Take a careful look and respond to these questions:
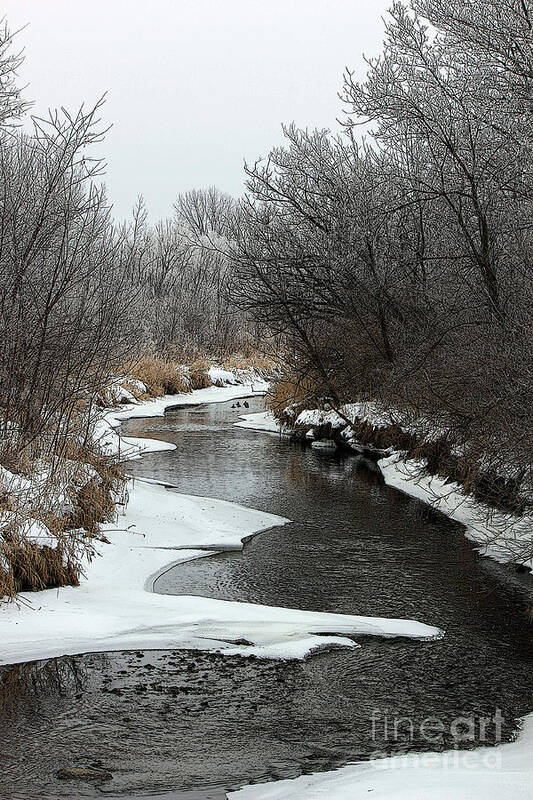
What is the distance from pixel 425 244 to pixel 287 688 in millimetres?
13074

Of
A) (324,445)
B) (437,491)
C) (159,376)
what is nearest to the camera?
(437,491)

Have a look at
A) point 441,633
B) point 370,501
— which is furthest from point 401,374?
point 441,633

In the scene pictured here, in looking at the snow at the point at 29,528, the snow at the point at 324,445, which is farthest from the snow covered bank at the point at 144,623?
the snow at the point at 324,445

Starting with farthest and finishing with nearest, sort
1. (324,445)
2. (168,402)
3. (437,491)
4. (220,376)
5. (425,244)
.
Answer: (220,376) → (168,402) → (324,445) → (425,244) → (437,491)

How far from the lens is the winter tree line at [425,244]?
10.4 metres

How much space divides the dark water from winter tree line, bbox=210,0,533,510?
1609 millimetres

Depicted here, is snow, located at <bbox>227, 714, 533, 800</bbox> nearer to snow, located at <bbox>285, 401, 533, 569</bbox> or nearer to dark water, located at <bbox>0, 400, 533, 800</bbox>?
dark water, located at <bbox>0, 400, 533, 800</bbox>

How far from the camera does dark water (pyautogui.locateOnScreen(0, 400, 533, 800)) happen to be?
500 cm

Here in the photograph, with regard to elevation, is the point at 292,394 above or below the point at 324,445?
above

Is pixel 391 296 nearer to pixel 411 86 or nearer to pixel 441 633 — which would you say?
pixel 411 86

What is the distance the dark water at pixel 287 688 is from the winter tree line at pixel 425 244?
1609 millimetres

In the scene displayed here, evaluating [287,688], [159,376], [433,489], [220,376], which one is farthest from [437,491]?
[220,376]

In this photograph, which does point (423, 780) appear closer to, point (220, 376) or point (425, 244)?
point (425, 244)

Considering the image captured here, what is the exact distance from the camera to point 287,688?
20.4ft
